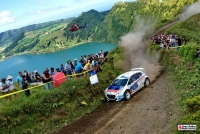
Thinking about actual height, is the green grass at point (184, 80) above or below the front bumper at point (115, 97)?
above

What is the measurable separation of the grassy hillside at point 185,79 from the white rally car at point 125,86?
9.78 feet

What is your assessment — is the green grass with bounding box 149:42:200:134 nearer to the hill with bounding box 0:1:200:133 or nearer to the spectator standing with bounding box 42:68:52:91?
the hill with bounding box 0:1:200:133

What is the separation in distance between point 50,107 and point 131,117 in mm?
5792

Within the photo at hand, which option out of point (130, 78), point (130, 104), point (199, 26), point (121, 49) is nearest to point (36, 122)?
point (130, 104)

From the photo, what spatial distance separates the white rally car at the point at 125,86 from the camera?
19391 mm

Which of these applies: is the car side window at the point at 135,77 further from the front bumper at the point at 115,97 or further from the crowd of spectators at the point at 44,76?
the crowd of spectators at the point at 44,76

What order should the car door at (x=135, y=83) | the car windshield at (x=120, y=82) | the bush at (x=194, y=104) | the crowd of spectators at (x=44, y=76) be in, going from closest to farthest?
the bush at (x=194, y=104) < the crowd of spectators at (x=44, y=76) < the car windshield at (x=120, y=82) < the car door at (x=135, y=83)

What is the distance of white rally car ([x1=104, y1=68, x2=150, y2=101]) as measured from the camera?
19391 mm

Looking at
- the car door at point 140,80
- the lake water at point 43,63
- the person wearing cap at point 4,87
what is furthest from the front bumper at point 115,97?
the lake water at point 43,63

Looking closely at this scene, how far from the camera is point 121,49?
40.2m

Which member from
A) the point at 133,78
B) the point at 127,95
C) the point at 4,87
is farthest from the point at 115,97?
the point at 4,87

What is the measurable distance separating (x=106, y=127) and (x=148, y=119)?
2.63 metres

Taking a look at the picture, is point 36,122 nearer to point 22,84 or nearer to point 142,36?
point 22,84

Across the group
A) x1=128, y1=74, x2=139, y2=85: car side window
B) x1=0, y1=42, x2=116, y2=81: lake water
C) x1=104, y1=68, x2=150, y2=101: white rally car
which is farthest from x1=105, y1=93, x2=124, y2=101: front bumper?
x1=0, y1=42, x2=116, y2=81: lake water
